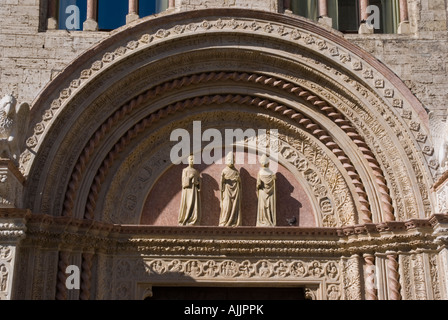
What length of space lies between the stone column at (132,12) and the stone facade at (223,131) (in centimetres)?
30

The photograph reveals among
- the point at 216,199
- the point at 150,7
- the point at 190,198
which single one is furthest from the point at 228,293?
the point at 150,7

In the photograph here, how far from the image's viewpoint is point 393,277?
1233cm

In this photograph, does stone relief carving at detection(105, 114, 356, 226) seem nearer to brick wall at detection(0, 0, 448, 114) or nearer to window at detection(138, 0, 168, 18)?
brick wall at detection(0, 0, 448, 114)

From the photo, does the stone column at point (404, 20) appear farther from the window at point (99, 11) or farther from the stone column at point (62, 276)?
the stone column at point (62, 276)

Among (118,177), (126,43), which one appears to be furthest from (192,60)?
(118,177)

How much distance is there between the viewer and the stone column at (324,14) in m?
13.6

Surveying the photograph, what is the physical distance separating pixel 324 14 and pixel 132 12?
310cm

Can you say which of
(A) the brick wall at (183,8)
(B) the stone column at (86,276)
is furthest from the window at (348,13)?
(B) the stone column at (86,276)

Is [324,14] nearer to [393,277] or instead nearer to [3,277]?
[393,277]

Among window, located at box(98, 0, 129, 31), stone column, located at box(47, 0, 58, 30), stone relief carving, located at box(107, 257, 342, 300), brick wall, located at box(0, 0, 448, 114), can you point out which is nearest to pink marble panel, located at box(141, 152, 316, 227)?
stone relief carving, located at box(107, 257, 342, 300)

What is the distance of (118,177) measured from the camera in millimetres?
13180

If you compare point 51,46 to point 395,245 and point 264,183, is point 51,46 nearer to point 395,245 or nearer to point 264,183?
point 264,183
